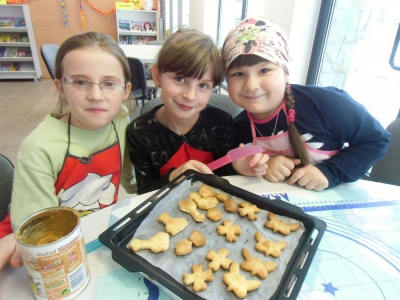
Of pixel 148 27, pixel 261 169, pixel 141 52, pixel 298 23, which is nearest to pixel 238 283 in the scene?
pixel 261 169

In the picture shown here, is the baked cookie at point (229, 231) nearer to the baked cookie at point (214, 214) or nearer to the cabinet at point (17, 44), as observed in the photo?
the baked cookie at point (214, 214)

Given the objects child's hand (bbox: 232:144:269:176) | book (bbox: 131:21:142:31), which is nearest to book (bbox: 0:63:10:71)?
book (bbox: 131:21:142:31)

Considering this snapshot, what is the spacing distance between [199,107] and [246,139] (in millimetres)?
255

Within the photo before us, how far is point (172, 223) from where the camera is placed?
55 cm

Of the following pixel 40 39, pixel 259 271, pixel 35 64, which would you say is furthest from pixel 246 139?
pixel 40 39

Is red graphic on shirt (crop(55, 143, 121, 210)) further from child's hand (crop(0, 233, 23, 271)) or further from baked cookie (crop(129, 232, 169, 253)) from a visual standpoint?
baked cookie (crop(129, 232, 169, 253))

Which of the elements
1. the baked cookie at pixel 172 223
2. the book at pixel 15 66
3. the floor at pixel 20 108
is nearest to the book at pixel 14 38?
the book at pixel 15 66

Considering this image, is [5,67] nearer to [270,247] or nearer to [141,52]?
[141,52]

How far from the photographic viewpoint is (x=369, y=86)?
1.68 metres

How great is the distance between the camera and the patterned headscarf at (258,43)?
2.48ft

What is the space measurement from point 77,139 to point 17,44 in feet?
17.6

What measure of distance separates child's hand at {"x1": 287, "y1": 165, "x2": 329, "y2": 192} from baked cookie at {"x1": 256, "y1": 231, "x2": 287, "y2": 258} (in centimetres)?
28

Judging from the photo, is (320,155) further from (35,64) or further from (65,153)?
Result: (35,64)

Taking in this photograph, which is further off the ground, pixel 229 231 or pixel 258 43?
pixel 258 43
